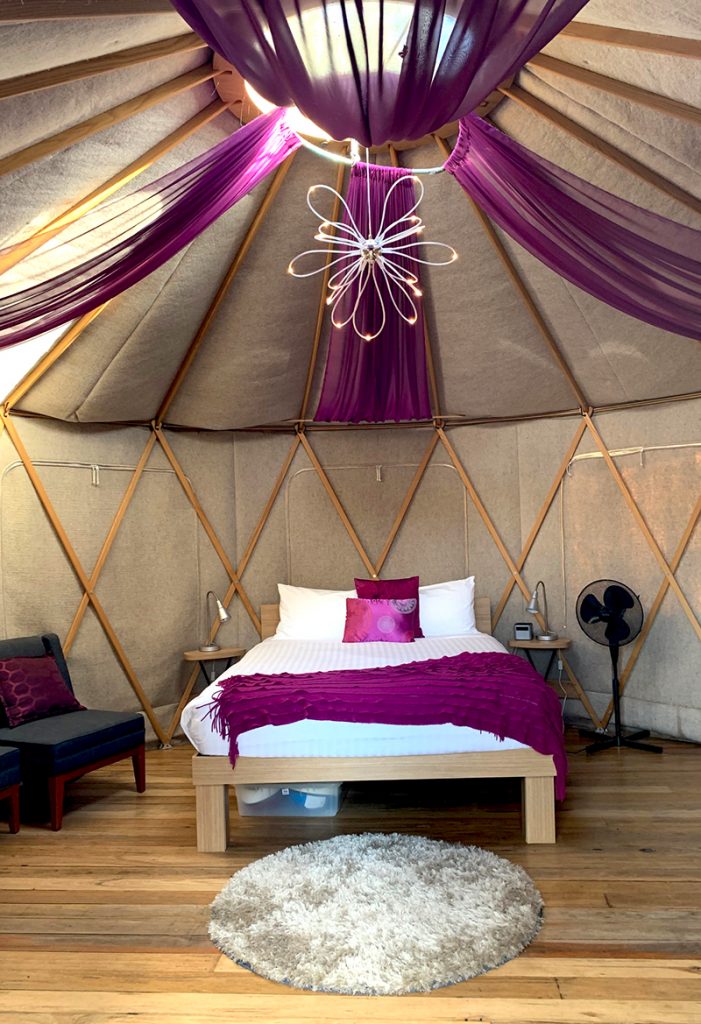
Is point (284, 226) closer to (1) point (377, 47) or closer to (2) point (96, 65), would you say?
(2) point (96, 65)

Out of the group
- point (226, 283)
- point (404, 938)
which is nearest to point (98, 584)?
point (226, 283)

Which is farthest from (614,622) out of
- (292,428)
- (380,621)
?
(292,428)

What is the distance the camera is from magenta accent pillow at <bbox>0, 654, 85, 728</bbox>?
15.2 ft

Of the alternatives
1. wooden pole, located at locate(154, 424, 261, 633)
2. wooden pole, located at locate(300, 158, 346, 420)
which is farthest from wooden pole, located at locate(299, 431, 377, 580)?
wooden pole, located at locate(154, 424, 261, 633)

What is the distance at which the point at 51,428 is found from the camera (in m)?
5.67

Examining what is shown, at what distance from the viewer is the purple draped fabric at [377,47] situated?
1.99 meters

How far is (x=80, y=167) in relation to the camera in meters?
3.38

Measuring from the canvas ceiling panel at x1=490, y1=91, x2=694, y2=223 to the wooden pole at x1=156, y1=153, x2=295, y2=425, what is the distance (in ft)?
3.36

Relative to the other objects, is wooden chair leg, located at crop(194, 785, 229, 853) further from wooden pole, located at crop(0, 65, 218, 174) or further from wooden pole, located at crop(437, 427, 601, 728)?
wooden pole, located at crop(437, 427, 601, 728)

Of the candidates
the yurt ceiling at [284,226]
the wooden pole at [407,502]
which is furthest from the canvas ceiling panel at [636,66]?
the wooden pole at [407,502]

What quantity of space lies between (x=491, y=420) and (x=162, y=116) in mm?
3907

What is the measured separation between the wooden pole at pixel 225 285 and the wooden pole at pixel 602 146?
1130 millimetres

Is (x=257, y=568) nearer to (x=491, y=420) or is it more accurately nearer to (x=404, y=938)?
(x=491, y=420)

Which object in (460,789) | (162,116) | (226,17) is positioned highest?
(162,116)
